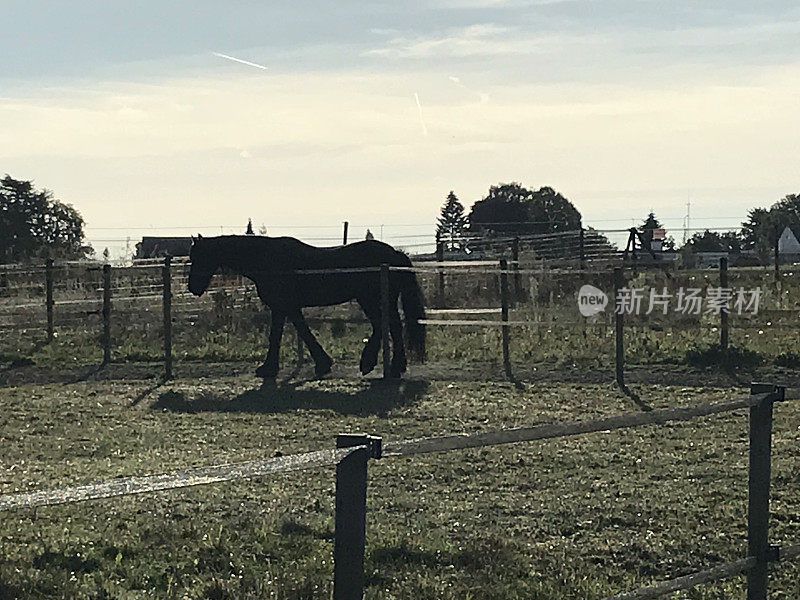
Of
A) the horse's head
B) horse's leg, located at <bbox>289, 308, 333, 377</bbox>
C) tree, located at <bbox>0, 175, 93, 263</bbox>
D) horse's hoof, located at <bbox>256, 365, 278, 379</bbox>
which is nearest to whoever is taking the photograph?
horse's hoof, located at <bbox>256, 365, 278, 379</bbox>

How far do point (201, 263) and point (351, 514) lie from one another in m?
12.7

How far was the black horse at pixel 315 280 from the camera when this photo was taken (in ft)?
48.3

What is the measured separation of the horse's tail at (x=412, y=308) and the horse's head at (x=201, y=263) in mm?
2432

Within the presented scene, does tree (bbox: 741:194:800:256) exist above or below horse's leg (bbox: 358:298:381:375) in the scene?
above

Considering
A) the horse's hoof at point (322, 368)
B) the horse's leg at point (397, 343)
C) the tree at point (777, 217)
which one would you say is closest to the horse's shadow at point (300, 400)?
the horse's leg at point (397, 343)

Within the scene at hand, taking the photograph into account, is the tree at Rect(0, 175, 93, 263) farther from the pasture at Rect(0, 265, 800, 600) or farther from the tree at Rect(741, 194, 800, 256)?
the tree at Rect(741, 194, 800, 256)

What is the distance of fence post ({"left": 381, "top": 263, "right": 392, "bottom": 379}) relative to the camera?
556 inches

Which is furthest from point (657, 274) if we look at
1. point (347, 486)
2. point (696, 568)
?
point (347, 486)

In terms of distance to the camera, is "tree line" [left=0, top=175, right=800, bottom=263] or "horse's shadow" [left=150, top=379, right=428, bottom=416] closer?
"horse's shadow" [left=150, top=379, right=428, bottom=416]

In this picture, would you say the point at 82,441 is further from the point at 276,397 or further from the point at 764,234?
the point at 764,234

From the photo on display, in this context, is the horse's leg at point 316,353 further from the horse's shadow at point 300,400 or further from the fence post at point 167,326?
the fence post at point 167,326

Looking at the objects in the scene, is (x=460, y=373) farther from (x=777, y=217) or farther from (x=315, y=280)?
(x=777, y=217)

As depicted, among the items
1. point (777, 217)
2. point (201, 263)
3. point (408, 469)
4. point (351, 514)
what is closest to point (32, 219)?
point (201, 263)

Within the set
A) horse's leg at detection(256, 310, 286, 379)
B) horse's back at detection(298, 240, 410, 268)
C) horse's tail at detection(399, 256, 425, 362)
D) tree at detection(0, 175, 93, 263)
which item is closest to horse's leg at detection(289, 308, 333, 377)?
horse's leg at detection(256, 310, 286, 379)
